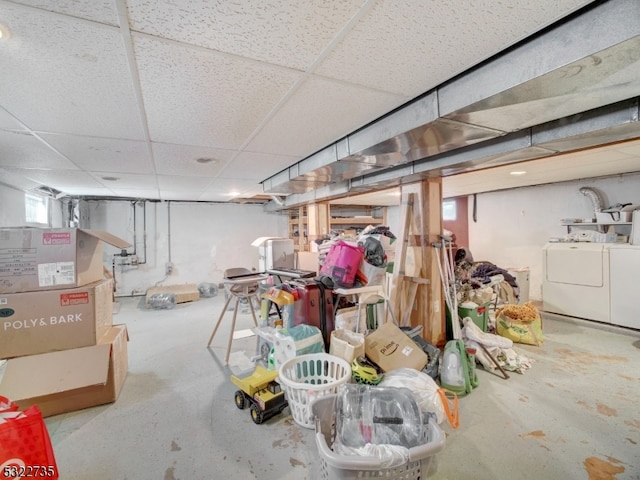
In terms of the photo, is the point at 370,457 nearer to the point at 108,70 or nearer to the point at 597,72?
the point at 597,72

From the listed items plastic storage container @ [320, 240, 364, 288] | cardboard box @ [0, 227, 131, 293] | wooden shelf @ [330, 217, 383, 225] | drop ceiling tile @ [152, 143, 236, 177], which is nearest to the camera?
cardboard box @ [0, 227, 131, 293]

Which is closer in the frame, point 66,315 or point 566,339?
point 66,315

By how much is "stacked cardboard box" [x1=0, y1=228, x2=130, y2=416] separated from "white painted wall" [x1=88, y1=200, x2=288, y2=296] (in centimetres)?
432

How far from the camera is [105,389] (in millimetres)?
2213

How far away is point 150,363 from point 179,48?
2.97m

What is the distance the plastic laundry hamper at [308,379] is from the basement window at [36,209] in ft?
13.9

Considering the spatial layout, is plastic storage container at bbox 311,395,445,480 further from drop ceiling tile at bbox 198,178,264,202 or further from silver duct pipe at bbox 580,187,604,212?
silver duct pipe at bbox 580,187,604,212

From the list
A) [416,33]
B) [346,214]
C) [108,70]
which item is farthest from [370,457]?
Result: [346,214]

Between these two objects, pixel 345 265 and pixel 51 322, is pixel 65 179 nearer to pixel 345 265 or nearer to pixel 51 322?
pixel 51 322

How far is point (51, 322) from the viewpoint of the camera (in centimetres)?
201

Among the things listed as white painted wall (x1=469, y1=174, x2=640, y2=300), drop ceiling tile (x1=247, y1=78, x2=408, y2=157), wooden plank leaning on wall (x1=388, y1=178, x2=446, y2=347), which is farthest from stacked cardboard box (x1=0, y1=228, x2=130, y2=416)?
white painted wall (x1=469, y1=174, x2=640, y2=300)

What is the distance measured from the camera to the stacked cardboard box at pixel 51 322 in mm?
1906

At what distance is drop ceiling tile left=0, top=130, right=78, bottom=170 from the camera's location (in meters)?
2.03

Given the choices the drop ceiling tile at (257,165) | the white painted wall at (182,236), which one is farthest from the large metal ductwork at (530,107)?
the white painted wall at (182,236)
